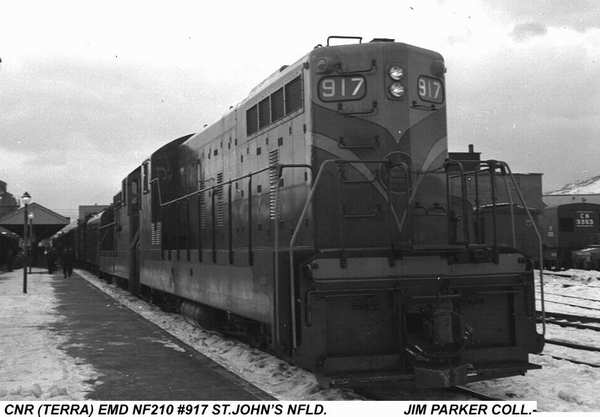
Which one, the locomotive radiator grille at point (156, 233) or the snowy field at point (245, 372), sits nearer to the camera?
the snowy field at point (245, 372)

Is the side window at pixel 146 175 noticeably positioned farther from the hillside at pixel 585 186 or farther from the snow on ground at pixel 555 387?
the hillside at pixel 585 186

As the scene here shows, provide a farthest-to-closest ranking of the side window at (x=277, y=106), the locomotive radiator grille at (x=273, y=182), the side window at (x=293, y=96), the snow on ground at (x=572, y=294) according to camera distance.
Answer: the snow on ground at (x=572, y=294)
the locomotive radiator grille at (x=273, y=182)
the side window at (x=277, y=106)
the side window at (x=293, y=96)

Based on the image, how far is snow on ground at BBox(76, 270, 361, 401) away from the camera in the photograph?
6236mm

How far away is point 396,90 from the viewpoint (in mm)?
6863

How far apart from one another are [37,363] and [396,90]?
5.47 m

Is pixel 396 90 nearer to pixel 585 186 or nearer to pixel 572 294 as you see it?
pixel 572 294

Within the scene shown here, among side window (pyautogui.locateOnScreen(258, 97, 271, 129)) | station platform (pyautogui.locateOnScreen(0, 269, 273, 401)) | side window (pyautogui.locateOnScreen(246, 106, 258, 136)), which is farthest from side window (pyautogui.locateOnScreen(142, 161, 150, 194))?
side window (pyautogui.locateOnScreen(258, 97, 271, 129))

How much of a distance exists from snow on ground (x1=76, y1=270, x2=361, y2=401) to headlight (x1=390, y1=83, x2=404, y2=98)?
10.3 ft

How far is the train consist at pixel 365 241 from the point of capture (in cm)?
557

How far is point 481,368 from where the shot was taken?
575 centimetres

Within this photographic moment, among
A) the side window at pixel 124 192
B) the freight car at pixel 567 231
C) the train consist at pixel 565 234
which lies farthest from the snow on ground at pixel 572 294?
the side window at pixel 124 192

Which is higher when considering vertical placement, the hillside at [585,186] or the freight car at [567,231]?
the hillside at [585,186]

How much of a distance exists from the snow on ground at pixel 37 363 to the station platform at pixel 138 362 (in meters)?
0.13

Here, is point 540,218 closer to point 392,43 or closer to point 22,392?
point 392,43
